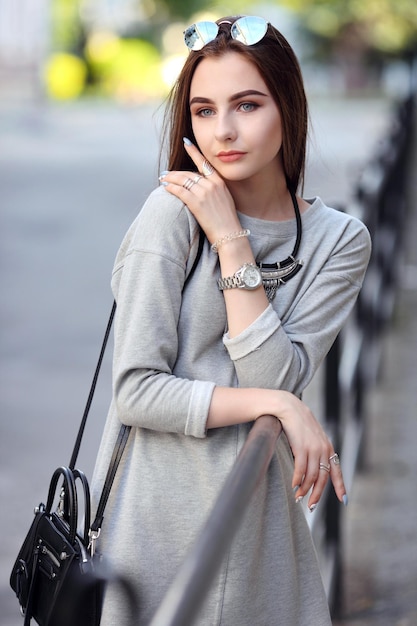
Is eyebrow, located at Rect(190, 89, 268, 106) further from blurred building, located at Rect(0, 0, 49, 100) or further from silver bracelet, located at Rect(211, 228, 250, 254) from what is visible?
blurred building, located at Rect(0, 0, 49, 100)

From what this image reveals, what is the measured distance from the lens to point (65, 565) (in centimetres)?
163

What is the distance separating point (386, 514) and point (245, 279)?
3.26m

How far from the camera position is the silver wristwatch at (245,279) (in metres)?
1.72

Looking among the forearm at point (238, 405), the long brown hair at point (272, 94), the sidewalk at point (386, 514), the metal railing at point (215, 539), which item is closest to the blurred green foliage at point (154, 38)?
the sidewalk at point (386, 514)

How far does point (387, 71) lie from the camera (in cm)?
4481

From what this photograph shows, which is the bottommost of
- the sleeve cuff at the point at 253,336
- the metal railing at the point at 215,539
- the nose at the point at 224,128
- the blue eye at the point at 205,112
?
the metal railing at the point at 215,539

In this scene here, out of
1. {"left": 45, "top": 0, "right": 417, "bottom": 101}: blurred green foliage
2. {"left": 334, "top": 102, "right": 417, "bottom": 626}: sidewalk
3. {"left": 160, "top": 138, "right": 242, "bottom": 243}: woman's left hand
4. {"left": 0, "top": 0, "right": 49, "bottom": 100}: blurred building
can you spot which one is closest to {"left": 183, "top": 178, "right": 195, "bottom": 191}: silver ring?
{"left": 160, "top": 138, "right": 242, "bottom": 243}: woman's left hand

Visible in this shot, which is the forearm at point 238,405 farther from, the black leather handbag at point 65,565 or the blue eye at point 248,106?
the blue eye at point 248,106

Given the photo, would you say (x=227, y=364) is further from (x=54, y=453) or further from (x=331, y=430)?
(x=54, y=453)

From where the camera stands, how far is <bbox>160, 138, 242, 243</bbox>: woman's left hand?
1.74 meters

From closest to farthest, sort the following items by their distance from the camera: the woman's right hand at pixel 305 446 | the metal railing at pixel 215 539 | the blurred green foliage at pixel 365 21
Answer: the metal railing at pixel 215 539, the woman's right hand at pixel 305 446, the blurred green foliage at pixel 365 21

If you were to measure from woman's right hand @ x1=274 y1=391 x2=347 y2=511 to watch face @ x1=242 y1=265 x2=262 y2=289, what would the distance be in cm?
17

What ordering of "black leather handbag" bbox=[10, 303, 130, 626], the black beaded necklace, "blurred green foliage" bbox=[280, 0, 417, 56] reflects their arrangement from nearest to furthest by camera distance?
"black leather handbag" bbox=[10, 303, 130, 626], the black beaded necklace, "blurred green foliage" bbox=[280, 0, 417, 56]

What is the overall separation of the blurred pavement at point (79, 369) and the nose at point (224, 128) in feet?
0.82
